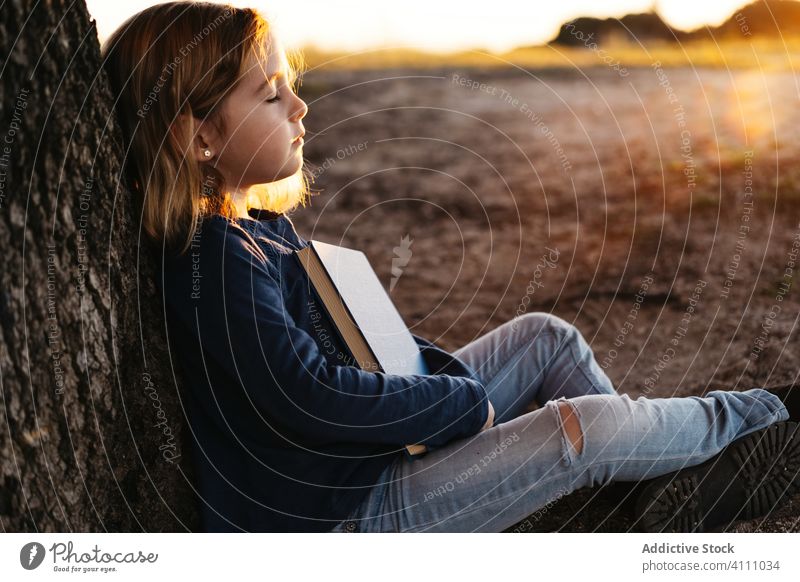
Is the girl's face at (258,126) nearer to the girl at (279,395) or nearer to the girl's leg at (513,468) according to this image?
the girl at (279,395)

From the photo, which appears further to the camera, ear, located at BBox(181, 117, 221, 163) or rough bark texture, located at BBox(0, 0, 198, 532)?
ear, located at BBox(181, 117, 221, 163)

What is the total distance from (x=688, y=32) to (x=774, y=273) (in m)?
4.05

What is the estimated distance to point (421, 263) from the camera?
12.8 ft

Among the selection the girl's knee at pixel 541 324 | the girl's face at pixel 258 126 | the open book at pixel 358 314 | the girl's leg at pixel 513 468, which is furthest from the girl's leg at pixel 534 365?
the girl's face at pixel 258 126

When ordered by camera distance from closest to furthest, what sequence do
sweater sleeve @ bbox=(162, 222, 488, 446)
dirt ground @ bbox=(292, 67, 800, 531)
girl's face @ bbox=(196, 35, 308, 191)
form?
sweater sleeve @ bbox=(162, 222, 488, 446), girl's face @ bbox=(196, 35, 308, 191), dirt ground @ bbox=(292, 67, 800, 531)

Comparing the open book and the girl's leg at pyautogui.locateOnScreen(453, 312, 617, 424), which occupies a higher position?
the open book

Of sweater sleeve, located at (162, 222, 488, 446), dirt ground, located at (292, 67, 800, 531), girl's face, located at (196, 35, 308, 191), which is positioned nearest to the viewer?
sweater sleeve, located at (162, 222, 488, 446)

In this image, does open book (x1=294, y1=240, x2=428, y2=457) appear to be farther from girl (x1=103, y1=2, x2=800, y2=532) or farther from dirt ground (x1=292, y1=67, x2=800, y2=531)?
dirt ground (x1=292, y1=67, x2=800, y2=531)

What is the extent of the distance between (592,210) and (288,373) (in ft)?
10.1

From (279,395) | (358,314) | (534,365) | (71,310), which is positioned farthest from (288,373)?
(534,365)

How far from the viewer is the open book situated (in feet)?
5.47

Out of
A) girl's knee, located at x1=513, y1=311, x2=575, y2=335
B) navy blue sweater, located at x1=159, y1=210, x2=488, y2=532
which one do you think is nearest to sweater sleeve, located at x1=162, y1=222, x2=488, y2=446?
navy blue sweater, located at x1=159, y1=210, x2=488, y2=532

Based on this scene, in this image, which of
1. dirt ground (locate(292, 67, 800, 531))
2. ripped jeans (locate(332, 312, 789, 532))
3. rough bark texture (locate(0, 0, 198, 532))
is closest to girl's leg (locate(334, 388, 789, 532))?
ripped jeans (locate(332, 312, 789, 532))

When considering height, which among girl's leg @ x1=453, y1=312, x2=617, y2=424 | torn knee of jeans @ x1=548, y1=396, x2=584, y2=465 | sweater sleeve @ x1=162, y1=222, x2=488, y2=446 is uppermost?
sweater sleeve @ x1=162, y1=222, x2=488, y2=446
